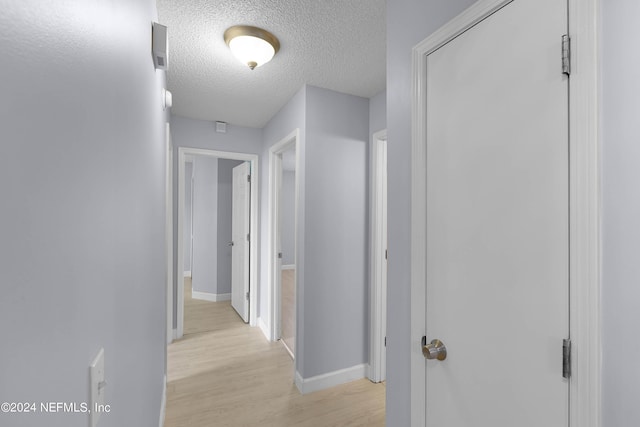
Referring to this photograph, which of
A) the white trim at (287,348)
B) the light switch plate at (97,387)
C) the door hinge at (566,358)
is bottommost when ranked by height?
the white trim at (287,348)

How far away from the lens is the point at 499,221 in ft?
3.07

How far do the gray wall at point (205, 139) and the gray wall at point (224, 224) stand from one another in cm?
133

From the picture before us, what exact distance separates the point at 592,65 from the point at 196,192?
525 cm

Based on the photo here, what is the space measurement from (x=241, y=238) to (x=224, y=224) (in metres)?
0.94

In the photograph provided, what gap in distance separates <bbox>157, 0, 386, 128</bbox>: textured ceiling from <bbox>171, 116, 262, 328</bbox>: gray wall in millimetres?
319

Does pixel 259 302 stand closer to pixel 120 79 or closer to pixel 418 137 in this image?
pixel 418 137

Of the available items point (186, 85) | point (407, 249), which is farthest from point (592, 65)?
point (186, 85)

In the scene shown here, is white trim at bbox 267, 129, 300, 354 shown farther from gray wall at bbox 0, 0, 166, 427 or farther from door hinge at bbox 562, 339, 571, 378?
door hinge at bbox 562, 339, 571, 378

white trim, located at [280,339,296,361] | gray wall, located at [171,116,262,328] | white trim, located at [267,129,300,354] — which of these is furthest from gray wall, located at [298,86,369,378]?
gray wall, located at [171,116,262,328]

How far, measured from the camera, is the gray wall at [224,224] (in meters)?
4.94

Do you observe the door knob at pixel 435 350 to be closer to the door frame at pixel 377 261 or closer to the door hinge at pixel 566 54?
the door hinge at pixel 566 54

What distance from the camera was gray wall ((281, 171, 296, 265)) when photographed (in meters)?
7.89

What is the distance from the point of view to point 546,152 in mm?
817

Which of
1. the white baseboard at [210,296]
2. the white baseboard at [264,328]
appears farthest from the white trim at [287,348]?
the white baseboard at [210,296]
